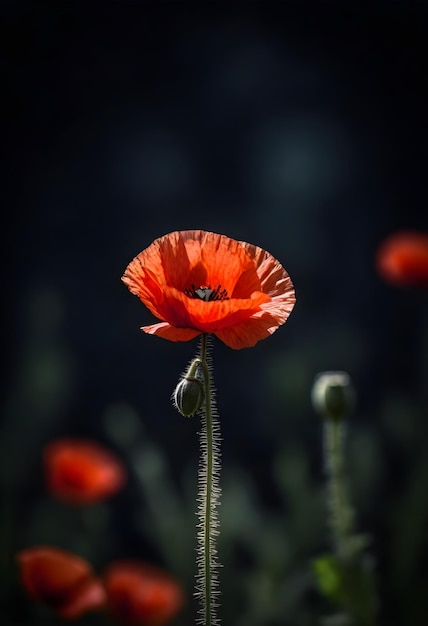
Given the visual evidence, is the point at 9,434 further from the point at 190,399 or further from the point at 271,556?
the point at 190,399

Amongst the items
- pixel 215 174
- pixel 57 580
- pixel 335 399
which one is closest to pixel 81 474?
pixel 57 580

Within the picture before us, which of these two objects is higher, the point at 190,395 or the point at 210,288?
the point at 210,288

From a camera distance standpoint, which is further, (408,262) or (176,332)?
(408,262)

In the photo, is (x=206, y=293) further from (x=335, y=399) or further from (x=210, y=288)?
(x=335, y=399)

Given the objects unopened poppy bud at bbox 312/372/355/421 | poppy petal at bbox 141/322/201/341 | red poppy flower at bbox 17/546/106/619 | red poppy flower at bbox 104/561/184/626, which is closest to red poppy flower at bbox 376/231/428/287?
unopened poppy bud at bbox 312/372/355/421

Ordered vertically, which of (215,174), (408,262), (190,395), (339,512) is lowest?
(339,512)

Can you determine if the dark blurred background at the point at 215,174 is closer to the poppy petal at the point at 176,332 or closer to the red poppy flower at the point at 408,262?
the red poppy flower at the point at 408,262

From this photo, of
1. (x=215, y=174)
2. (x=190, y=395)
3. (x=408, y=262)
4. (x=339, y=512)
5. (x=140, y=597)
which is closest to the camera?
(x=190, y=395)

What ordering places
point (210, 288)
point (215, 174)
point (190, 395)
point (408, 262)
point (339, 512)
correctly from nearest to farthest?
point (190, 395) → point (210, 288) → point (339, 512) → point (408, 262) → point (215, 174)

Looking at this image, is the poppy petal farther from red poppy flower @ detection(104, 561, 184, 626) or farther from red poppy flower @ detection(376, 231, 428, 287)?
red poppy flower @ detection(376, 231, 428, 287)
